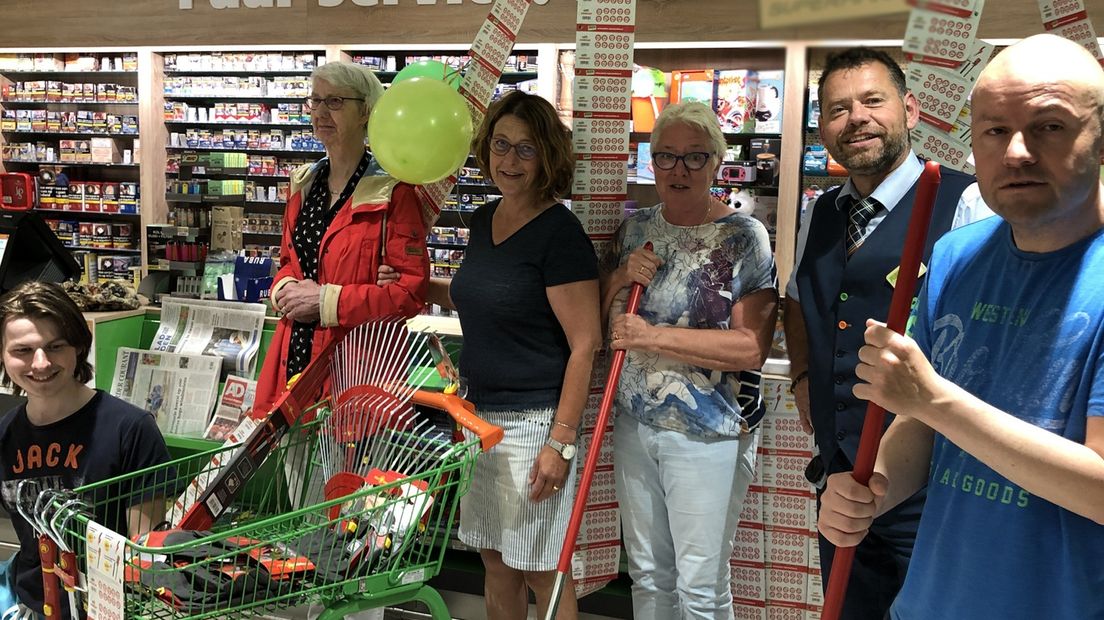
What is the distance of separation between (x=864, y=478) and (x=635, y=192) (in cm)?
508

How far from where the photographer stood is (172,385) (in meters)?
3.54

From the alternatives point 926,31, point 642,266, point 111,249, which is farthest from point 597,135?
point 111,249

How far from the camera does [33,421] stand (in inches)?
A: 86.7

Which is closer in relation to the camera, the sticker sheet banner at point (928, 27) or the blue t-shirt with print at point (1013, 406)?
the sticker sheet banner at point (928, 27)

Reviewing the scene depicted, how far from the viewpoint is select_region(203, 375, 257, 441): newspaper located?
11.3 ft

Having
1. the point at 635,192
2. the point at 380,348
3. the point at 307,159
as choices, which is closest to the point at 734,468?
the point at 380,348

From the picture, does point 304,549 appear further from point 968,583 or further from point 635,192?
point 635,192

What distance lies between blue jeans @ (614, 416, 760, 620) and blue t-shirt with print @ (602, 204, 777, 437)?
2.1 inches

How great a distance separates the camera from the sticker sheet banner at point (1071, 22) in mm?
2070

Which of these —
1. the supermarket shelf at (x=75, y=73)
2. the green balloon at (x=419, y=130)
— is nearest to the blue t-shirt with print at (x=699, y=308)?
the green balloon at (x=419, y=130)

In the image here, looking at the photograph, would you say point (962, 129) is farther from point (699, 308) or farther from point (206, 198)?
point (206, 198)

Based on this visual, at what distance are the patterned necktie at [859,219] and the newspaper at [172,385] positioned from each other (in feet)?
8.12

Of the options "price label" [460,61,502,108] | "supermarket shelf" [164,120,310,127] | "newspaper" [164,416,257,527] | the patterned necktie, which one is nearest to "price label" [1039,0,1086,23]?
the patterned necktie

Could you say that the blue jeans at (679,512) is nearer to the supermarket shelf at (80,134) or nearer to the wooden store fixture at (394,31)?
the wooden store fixture at (394,31)
